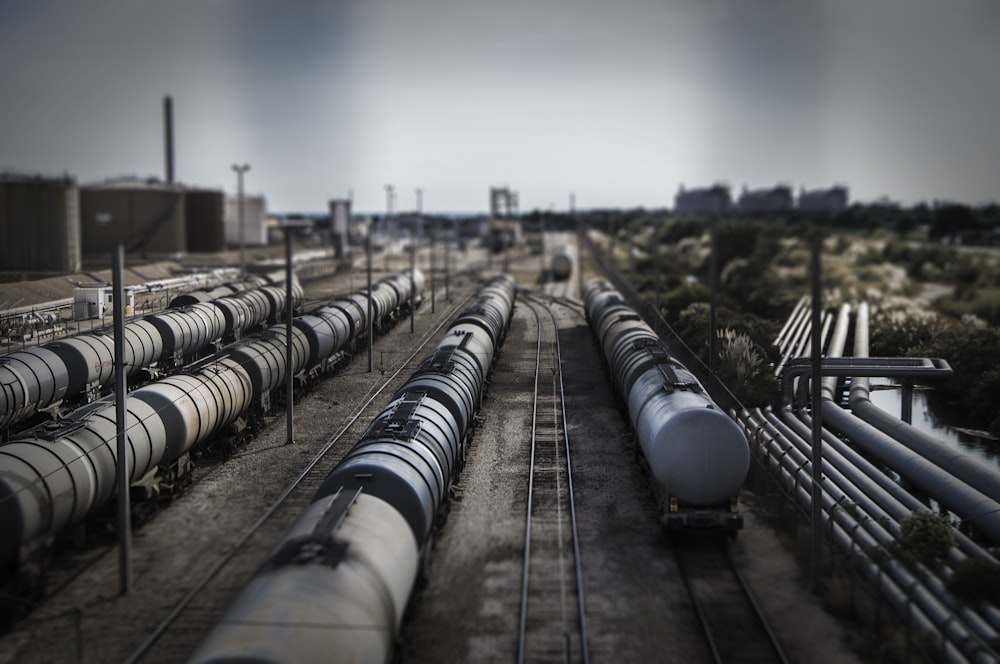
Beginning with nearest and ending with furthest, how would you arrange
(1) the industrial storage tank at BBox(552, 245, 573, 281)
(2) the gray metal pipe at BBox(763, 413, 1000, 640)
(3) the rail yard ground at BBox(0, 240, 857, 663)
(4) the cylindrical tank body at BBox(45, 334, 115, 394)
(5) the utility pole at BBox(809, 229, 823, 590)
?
(3) the rail yard ground at BBox(0, 240, 857, 663)
(2) the gray metal pipe at BBox(763, 413, 1000, 640)
(5) the utility pole at BBox(809, 229, 823, 590)
(4) the cylindrical tank body at BBox(45, 334, 115, 394)
(1) the industrial storage tank at BBox(552, 245, 573, 281)

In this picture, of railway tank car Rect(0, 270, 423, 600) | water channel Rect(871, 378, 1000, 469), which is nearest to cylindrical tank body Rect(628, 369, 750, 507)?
railway tank car Rect(0, 270, 423, 600)

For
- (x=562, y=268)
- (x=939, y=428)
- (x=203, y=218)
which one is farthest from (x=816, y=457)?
(x=203, y=218)

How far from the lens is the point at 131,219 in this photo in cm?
8756

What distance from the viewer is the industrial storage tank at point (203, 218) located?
311 ft

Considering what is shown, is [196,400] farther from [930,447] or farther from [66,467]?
[930,447]

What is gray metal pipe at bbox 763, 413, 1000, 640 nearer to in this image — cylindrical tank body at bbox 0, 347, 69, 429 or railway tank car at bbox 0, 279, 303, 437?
railway tank car at bbox 0, 279, 303, 437

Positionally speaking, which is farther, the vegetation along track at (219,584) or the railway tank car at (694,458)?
the railway tank car at (694,458)

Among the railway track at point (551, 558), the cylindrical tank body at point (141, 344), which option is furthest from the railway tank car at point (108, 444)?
the railway track at point (551, 558)

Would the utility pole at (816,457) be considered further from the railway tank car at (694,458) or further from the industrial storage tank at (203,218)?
the industrial storage tank at (203,218)

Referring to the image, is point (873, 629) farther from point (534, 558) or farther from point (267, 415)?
point (267, 415)

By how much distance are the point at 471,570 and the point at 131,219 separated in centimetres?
8068

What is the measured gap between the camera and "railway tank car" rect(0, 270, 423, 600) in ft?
54.0

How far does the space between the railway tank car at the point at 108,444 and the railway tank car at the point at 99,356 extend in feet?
15.4

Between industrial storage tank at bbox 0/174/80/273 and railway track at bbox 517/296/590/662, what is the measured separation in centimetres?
4630
